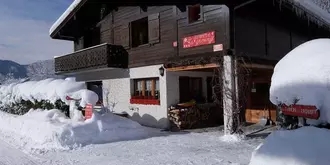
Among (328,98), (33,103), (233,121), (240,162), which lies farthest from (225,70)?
(33,103)

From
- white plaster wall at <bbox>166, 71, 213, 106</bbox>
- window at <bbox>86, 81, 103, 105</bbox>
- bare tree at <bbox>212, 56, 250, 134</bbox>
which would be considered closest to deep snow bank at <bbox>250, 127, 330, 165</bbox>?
bare tree at <bbox>212, 56, 250, 134</bbox>

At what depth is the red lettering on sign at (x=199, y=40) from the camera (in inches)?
442

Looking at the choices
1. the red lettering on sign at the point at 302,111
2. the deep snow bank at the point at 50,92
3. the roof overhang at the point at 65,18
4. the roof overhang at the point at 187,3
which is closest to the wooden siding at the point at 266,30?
the roof overhang at the point at 187,3

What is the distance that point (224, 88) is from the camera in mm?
10648

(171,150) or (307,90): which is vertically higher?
(307,90)

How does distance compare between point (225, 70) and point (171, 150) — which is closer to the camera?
point (171, 150)

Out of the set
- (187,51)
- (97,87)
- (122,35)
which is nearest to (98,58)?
(122,35)

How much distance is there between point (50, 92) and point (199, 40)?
8.69 metres

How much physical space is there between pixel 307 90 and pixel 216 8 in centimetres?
760

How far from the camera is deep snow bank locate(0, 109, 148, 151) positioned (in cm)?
942

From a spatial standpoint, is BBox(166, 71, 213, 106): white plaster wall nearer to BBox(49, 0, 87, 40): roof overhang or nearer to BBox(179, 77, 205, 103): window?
BBox(179, 77, 205, 103): window

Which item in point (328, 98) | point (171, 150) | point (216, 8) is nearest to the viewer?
point (328, 98)

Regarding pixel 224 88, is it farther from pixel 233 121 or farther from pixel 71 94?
pixel 71 94

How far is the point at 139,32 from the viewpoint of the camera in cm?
1580
